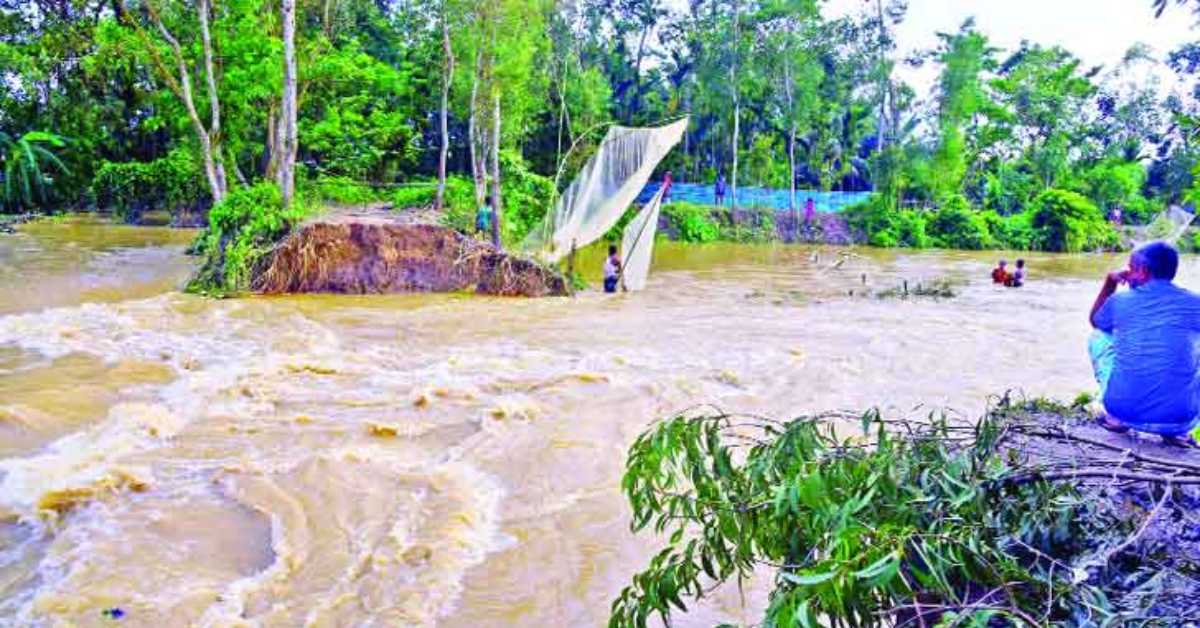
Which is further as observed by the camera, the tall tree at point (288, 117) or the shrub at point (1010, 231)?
the shrub at point (1010, 231)

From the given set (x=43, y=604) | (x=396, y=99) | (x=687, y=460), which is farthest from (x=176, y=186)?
(x=687, y=460)

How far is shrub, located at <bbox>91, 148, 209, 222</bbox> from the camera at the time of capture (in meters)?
24.3

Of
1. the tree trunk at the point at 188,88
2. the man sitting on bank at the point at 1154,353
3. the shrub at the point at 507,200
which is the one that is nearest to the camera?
the man sitting on bank at the point at 1154,353

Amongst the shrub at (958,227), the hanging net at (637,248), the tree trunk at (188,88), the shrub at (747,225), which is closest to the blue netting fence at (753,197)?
the shrub at (747,225)

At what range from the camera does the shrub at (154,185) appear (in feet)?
79.8

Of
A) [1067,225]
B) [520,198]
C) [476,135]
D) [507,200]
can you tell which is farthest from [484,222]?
[1067,225]

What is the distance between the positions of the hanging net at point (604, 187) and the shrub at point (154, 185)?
14960 millimetres

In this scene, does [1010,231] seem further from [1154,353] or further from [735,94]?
[1154,353]

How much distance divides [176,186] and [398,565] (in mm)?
23940

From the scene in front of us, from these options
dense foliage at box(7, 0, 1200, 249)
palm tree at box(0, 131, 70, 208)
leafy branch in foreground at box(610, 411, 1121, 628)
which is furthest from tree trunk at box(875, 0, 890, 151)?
leafy branch in foreground at box(610, 411, 1121, 628)

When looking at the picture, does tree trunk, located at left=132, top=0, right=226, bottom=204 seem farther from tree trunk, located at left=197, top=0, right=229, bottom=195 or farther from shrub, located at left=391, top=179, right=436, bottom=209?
shrub, located at left=391, top=179, right=436, bottom=209

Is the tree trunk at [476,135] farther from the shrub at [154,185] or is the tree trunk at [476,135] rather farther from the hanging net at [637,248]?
the shrub at [154,185]

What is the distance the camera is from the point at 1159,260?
3.53m

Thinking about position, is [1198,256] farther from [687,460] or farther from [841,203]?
[687,460]
